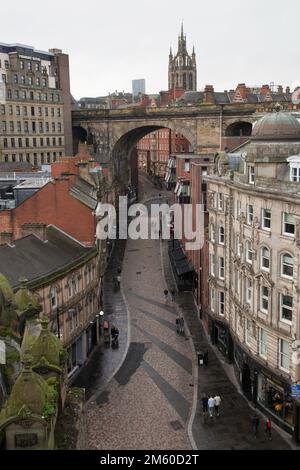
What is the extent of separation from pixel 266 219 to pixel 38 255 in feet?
48.6

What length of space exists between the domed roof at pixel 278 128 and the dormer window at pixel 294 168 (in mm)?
2742

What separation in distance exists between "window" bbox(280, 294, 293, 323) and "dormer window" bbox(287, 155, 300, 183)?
6.11 m

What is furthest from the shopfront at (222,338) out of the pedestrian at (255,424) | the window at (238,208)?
the pedestrian at (255,424)

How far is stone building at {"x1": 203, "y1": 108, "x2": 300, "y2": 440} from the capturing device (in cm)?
2897

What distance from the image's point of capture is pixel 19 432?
48.5ft

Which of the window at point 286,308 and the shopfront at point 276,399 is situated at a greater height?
the window at point 286,308

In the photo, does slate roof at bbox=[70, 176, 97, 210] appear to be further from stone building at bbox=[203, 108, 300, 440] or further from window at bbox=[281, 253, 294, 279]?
window at bbox=[281, 253, 294, 279]

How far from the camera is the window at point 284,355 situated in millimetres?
29644

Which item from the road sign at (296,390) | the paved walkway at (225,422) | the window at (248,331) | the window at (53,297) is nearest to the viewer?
the road sign at (296,390)

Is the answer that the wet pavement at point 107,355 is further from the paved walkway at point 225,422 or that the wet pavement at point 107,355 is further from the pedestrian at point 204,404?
the pedestrian at point 204,404

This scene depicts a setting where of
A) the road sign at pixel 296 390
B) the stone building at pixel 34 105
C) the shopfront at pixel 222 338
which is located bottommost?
the shopfront at pixel 222 338

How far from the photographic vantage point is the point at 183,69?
195250 mm

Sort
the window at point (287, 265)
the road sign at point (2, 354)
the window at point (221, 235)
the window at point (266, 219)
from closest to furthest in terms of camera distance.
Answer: the road sign at point (2, 354)
the window at point (287, 265)
the window at point (266, 219)
the window at point (221, 235)

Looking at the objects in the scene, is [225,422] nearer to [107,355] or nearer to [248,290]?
[248,290]
